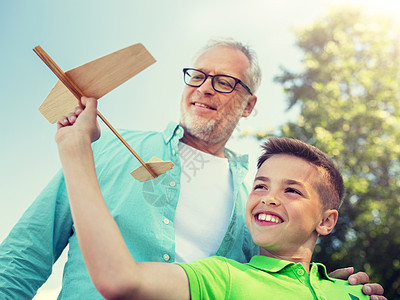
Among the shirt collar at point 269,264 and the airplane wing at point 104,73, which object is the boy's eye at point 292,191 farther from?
the airplane wing at point 104,73

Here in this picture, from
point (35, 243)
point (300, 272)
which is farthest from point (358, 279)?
point (35, 243)

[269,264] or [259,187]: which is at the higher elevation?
[259,187]

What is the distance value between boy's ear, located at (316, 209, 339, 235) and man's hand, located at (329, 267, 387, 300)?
27 centimetres

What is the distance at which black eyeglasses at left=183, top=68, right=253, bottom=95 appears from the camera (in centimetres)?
295

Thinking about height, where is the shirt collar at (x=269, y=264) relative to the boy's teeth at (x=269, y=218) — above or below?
below

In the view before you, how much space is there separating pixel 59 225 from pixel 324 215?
149 centimetres

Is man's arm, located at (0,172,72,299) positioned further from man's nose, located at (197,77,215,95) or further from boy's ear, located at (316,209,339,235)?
boy's ear, located at (316,209,339,235)

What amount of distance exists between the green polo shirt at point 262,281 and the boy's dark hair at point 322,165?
0.39 m

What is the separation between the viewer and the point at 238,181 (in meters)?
2.85

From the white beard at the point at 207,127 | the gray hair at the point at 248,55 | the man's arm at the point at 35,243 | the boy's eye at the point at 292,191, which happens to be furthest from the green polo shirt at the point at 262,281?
the gray hair at the point at 248,55

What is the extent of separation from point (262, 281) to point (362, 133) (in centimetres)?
787

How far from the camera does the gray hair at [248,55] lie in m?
3.18

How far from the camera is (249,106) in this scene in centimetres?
336

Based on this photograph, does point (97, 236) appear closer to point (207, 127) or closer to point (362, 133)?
point (207, 127)
